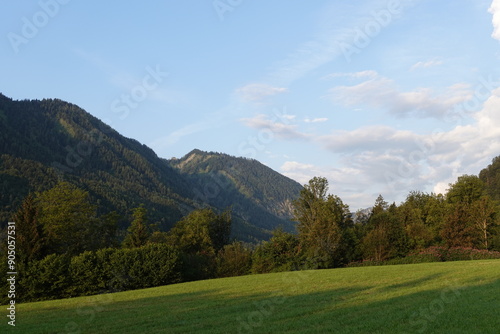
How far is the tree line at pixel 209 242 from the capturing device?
43253mm

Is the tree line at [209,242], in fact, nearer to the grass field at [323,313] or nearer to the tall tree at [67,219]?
the tall tree at [67,219]

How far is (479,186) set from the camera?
234 ft

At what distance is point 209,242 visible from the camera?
76750mm

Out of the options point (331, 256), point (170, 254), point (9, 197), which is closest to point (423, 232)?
point (331, 256)

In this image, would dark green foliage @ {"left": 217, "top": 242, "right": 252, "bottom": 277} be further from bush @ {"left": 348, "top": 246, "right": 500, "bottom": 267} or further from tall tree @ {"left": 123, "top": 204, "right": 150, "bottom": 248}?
bush @ {"left": 348, "top": 246, "right": 500, "bottom": 267}

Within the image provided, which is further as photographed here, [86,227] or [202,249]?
[202,249]

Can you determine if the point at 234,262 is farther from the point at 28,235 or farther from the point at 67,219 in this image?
the point at 28,235

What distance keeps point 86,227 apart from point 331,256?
39144mm

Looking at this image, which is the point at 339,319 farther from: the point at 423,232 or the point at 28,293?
the point at 423,232

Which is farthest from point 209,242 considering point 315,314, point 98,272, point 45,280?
point 315,314

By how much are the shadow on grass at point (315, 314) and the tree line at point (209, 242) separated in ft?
61.2

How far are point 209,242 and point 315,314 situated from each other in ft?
199

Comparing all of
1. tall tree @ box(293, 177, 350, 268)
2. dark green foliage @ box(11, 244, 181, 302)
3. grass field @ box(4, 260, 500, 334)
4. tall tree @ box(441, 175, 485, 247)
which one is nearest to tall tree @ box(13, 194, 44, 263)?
dark green foliage @ box(11, 244, 181, 302)

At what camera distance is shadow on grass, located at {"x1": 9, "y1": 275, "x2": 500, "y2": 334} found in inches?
539
